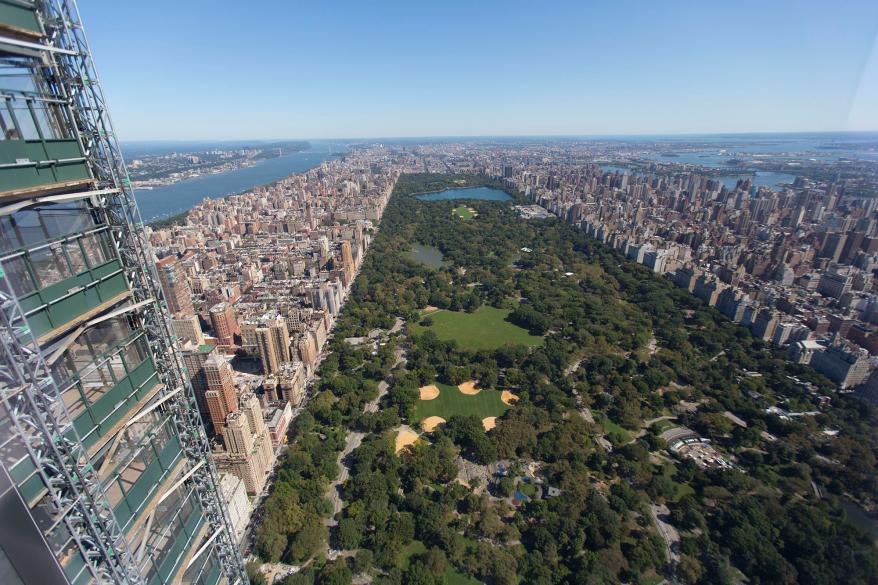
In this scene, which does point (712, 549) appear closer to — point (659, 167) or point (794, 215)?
point (794, 215)

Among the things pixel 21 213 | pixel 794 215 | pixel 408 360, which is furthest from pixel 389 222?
pixel 21 213

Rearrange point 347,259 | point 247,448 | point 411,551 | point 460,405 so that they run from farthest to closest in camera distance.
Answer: point 347,259
point 460,405
point 247,448
point 411,551

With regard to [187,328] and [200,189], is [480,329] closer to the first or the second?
[187,328]

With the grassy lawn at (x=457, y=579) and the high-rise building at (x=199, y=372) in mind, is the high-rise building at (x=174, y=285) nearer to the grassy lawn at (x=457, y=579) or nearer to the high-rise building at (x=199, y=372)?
the high-rise building at (x=199, y=372)

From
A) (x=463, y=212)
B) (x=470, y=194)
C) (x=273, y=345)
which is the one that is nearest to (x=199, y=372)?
(x=273, y=345)

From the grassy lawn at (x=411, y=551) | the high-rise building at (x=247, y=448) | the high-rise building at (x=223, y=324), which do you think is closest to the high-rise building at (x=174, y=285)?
the high-rise building at (x=223, y=324)
